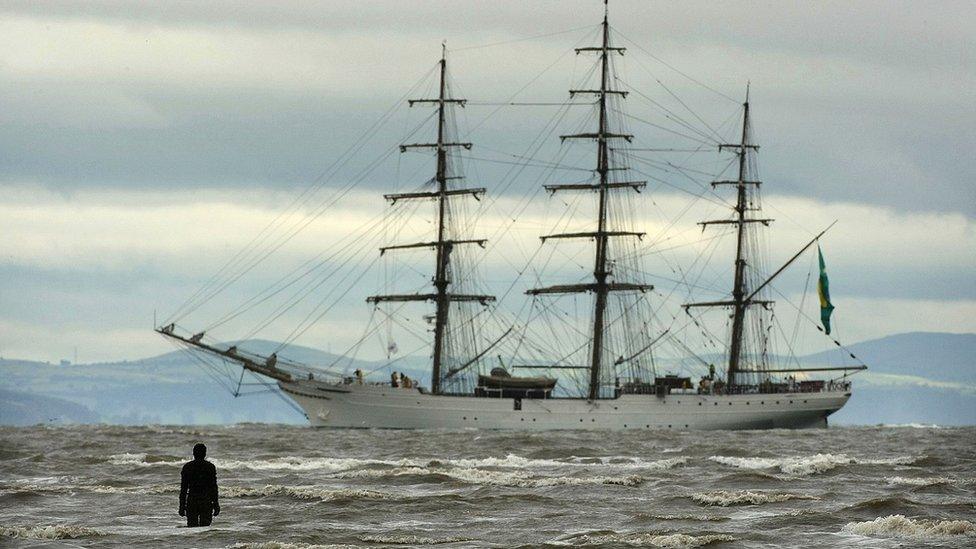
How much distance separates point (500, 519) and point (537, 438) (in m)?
48.7

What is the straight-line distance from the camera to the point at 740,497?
5753cm

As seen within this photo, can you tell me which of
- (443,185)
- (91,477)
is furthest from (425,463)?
(443,185)

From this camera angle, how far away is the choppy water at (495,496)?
4703 cm

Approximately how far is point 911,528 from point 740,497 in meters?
9.48

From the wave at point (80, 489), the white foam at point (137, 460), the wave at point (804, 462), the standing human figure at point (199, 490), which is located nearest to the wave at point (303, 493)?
the wave at point (80, 489)

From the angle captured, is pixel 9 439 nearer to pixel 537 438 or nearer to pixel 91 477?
pixel 537 438

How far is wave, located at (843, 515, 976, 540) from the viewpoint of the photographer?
156ft

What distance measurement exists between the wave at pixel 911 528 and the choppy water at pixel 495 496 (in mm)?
58

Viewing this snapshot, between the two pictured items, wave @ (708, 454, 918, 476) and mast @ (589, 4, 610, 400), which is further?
mast @ (589, 4, 610, 400)

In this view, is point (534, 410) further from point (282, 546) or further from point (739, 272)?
point (282, 546)

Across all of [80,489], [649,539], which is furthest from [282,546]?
[80,489]

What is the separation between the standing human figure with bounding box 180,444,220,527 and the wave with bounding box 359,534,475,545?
474 cm

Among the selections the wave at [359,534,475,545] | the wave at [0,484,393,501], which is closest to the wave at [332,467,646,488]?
the wave at [0,484,393,501]

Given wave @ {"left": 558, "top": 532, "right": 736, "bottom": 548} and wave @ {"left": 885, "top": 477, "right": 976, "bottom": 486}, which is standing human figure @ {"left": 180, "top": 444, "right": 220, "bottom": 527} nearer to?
wave @ {"left": 558, "top": 532, "right": 736, "bottom": 548}
